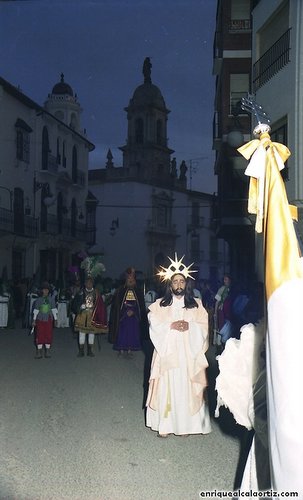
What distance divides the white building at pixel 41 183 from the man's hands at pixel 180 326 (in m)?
22.2

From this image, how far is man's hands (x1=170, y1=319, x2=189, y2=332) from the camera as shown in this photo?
6.71 meters

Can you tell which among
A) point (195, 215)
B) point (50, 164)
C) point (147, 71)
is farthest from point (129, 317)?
point (147, 71)

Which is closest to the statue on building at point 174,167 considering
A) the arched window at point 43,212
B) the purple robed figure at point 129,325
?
the arched window at point 43,212

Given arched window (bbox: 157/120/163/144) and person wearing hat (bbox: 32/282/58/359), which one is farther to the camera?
arched window (bbox: 157/120/163/144)

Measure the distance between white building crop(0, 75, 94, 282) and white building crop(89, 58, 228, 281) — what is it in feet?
46.6

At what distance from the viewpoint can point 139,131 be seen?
2552 inches

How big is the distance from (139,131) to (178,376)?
60.0 metres

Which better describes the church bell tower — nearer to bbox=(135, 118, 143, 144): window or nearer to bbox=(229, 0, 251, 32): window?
bbox=(135, 118, 143, 144): window

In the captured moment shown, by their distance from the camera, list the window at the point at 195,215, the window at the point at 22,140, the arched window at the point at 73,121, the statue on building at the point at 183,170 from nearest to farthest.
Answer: the window at the point at 22,140, the arched window at the point at 73,121, the window at the point at 195,215, the statue on building at the point at 183,170

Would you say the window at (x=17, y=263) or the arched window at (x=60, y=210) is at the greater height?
the arched window at (x=60, y=210)

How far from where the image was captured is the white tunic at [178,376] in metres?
6.52

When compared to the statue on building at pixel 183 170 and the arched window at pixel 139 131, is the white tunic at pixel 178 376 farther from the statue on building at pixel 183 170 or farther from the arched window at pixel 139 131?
the statue on building at pixel 183 170

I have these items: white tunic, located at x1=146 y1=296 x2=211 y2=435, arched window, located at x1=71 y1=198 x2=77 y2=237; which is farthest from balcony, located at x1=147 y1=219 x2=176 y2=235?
white tunic, located at x1=146 y1=296 x2=211 y2=435

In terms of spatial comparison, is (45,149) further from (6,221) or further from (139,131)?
(139,131)
